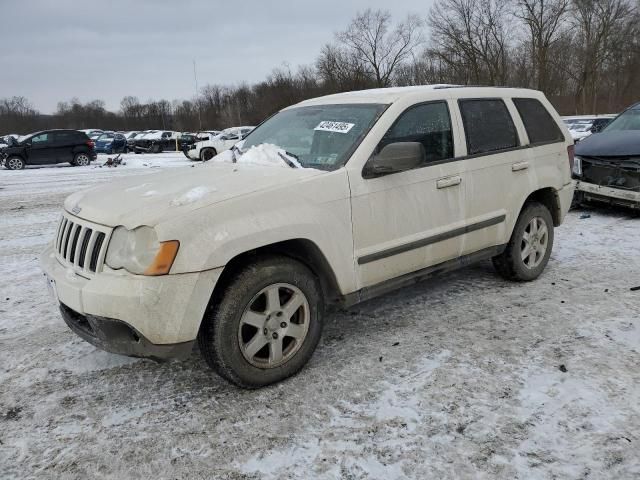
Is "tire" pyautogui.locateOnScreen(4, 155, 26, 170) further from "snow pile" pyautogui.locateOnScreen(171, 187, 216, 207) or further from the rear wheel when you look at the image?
"snow pile" pyautogui.locateOnScreen(171, 187, 216, 207)

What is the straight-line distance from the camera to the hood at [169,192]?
2773 mm

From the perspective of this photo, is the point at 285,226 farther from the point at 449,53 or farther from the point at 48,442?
the point at 449,53

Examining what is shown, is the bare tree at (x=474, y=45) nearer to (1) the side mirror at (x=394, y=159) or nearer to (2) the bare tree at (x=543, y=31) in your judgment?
(2) the bare tree at (x=543, y=31)

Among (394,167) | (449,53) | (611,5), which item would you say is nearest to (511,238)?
(394,167)

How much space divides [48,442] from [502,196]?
3.71 m

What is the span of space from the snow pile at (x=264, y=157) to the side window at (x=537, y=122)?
2345 millimetres

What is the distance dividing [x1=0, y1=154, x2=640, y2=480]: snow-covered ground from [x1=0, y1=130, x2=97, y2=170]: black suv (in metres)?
19.2

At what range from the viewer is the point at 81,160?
2200 cm

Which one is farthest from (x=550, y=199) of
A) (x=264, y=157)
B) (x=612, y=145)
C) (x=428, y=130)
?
(x=612, y=145)

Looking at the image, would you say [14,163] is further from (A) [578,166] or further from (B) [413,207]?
(B) [413,207]

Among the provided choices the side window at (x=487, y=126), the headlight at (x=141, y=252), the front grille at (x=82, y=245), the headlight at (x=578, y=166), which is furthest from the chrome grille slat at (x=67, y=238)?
the headlight at (x=578, y=166)

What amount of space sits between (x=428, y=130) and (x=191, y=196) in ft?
6.40

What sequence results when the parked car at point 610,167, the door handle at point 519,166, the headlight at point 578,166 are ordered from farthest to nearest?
the headlight at point 578,166 → the parked car at point 610,167 → the door handle at point 519,166

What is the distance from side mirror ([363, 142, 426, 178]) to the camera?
3295 mm
